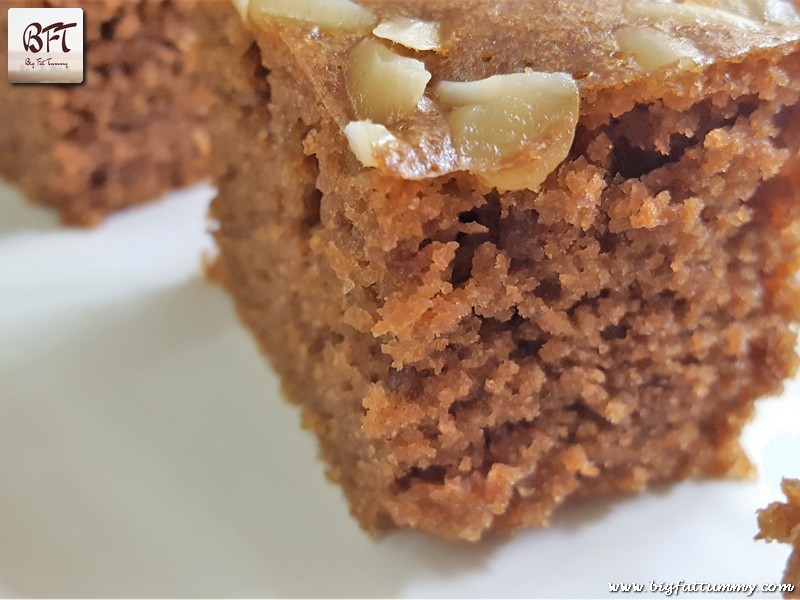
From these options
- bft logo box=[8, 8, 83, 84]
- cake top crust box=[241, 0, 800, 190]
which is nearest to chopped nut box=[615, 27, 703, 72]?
cake top crust box=[241, 0, 800, 190]

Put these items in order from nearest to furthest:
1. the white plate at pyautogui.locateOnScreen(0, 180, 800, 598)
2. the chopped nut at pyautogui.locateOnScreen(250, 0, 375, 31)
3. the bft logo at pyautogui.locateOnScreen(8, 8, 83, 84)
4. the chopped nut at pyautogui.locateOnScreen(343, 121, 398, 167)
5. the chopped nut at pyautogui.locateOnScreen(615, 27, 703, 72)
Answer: the chopped nut at pyautogui.locateOnScreen(343, 121, 398, 167) < the chopped nut at pyautogui.locateOnScreen(615, 27, 703, 72) < the chopped nut at pyautogui.locateOnScreen(250, 0, 375, 31) < the white plate at pyautogui.locateOnScreen(0, 180, 800, 598) < the bft logo at pyautogui.locateOnScreen(8, 8, 83, 84)

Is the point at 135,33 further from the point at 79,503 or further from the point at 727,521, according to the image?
the point at 727,521

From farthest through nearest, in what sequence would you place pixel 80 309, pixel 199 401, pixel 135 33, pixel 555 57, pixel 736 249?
pixel 135 33
pixel 80 309
pixel 199 401
pixel 736 249
pixel 555 57

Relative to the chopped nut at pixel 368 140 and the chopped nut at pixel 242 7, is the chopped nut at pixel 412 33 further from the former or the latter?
the chopped nut at pixel 242 7

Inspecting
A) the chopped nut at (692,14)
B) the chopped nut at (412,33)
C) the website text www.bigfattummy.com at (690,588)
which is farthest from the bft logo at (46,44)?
the website text www.bigfattummy.com at (690,588)

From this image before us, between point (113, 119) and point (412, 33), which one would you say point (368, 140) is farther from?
point (113, 119)

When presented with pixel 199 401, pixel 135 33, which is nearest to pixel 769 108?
pixel 199 401

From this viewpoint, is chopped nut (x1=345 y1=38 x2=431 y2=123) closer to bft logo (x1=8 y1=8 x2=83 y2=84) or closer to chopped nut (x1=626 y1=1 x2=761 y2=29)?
chopped nut (x1=626 y1=1 x2=761 y2=29)
